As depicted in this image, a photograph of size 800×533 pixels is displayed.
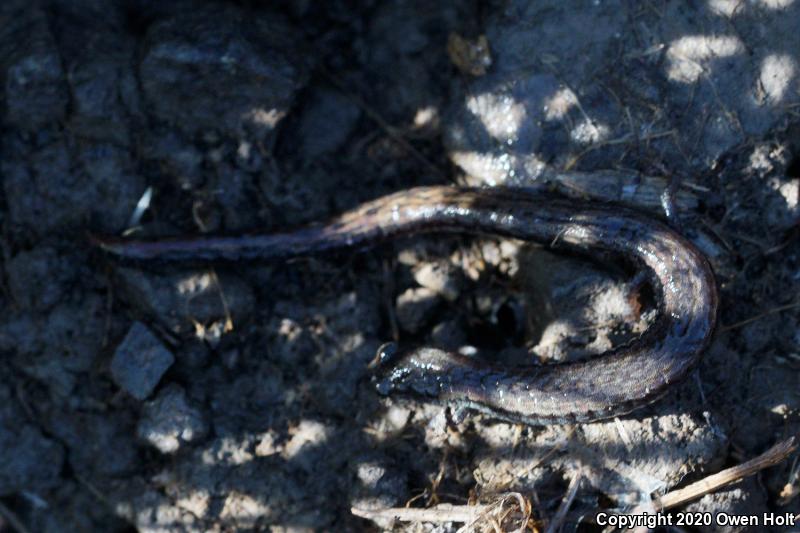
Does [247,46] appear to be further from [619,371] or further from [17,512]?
[17,512]

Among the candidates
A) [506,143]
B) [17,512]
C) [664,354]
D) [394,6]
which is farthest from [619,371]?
[17,512]

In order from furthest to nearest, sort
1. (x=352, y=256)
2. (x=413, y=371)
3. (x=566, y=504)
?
(x=352, y=256)
(x=413, y=371)
(x=566, y=504)

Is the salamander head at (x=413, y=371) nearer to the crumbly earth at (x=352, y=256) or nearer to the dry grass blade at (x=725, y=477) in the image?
the crumbly earth at (x=352, y=256)

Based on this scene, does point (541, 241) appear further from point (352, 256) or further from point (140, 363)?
point (140, 363)

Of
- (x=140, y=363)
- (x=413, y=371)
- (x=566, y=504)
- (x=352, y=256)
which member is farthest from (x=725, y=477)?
(x=140, y=363)

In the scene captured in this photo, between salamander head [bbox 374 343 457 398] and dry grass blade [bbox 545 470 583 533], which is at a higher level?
salamander head [bbox 374 343 457 398]

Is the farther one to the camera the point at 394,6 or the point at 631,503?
the point at 394,6

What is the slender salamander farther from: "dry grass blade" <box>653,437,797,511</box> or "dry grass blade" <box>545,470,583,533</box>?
"dry grass blade" <box>653,437,797,511</box>

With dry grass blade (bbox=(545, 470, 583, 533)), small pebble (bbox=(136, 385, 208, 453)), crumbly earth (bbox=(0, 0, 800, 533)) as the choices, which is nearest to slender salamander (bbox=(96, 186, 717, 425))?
crumbly earth (bbox=(0, 0, 800, 533))
